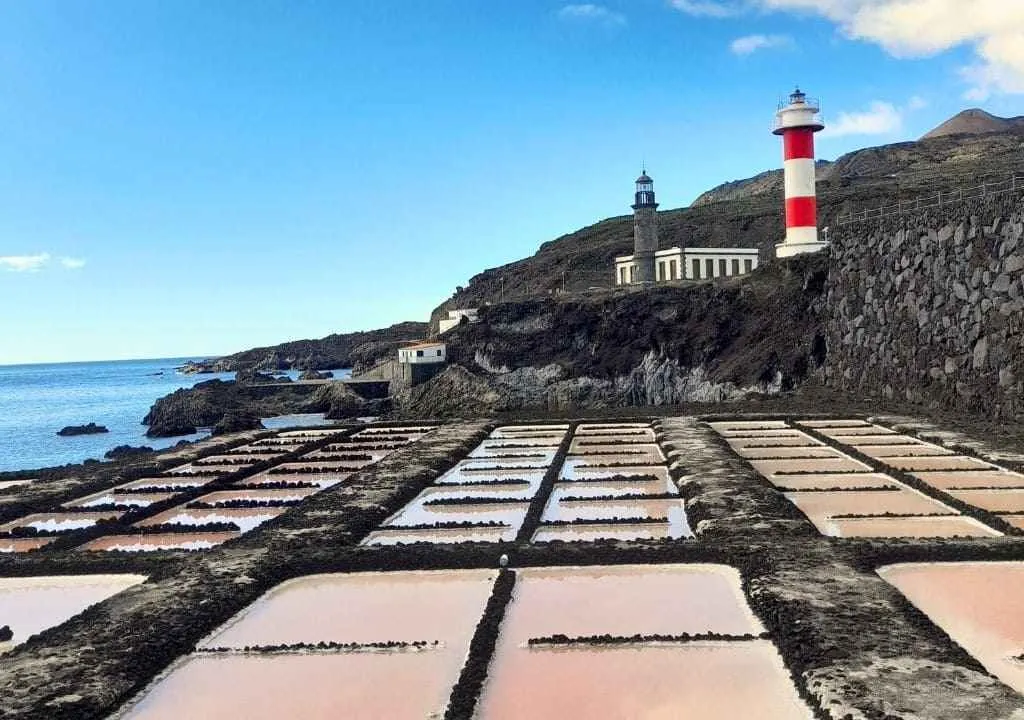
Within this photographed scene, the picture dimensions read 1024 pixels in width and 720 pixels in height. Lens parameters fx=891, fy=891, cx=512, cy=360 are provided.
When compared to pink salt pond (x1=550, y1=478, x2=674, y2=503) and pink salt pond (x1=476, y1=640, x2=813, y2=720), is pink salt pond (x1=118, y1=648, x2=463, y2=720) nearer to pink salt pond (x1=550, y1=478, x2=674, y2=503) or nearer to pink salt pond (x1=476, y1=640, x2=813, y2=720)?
pink salt pond (x1=476, y1=640, x2=813, y2=720)

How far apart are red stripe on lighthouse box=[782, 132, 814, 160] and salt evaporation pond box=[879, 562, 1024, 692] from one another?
28.4 meters

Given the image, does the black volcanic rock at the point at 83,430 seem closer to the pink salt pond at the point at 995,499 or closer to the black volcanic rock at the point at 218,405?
the black volcanic rock at the point at 218,405

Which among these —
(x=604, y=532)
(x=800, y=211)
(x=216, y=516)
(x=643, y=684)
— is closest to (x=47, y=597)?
(x=216, y=516)

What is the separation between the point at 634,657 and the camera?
5.71 meters

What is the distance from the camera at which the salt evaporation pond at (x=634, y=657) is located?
5.00 metres

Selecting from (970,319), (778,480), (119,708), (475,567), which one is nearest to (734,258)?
(970,319)

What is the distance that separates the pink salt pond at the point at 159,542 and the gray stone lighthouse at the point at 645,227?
126ft

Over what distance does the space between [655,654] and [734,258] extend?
1815 inches

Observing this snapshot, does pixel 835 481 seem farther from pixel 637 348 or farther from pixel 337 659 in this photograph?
pixel 637 348

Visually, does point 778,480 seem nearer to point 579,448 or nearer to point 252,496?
point 579,448

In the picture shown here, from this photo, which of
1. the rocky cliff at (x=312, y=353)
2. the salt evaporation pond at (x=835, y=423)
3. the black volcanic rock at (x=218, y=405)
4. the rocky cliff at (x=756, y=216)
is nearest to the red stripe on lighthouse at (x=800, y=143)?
the salt evaporation pond at (x=835, y=423)

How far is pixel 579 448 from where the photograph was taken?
1571 centimetres

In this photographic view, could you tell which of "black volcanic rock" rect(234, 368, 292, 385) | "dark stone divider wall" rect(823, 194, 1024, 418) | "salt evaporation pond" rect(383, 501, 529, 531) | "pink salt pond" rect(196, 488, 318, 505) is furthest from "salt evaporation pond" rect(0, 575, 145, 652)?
"black volcanic rock" rect(234, 368, 292, 385)

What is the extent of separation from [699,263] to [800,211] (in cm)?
1438
